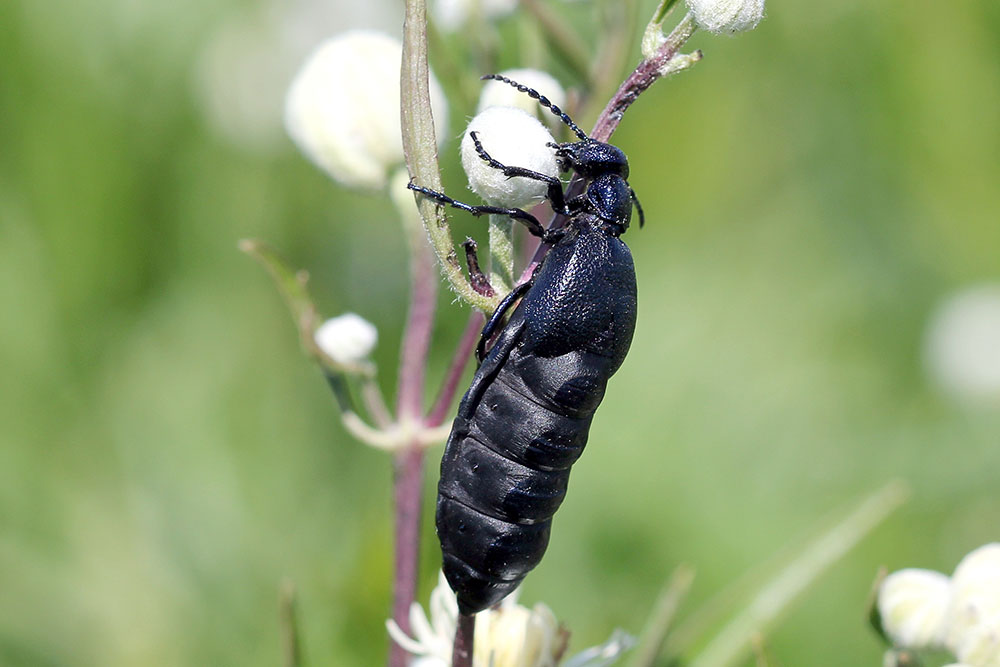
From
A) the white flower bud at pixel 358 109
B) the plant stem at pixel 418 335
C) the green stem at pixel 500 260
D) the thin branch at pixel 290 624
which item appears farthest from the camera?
the white flower bud at pixel 358 109

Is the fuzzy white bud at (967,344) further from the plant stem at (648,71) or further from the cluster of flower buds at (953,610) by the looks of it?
the plant stem at (648,71)

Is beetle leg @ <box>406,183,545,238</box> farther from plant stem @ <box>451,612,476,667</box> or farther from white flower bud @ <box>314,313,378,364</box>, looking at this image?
plant stem @ <box>451,612,476,667</box>

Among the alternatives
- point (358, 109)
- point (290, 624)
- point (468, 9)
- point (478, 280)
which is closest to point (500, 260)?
point (478, 280)

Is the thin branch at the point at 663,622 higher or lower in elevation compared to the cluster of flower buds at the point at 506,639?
higher

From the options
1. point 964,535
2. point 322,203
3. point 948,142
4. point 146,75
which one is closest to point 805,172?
point 948,142

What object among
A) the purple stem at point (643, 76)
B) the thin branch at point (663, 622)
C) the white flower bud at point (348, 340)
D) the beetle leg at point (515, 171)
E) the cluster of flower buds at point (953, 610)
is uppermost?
the purple stem at point (643, 76)

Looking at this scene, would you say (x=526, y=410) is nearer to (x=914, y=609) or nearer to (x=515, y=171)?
(x=515, y=171)

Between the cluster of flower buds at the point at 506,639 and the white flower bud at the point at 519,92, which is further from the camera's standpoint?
the white flower bud at the point at 519,92

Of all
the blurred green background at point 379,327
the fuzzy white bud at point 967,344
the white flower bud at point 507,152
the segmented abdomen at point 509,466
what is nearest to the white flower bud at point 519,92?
the white flower bud at point 507,152
